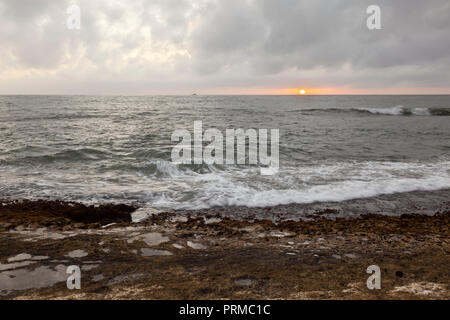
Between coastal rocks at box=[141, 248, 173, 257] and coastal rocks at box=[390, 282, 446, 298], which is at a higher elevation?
coastal rocks at box=[390, 282, 446, 298]

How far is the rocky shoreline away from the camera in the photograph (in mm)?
4098

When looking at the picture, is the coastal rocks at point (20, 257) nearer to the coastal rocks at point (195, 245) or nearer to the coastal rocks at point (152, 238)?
the coastal rocks at point (152, 238)

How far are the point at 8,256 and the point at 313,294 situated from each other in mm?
5418

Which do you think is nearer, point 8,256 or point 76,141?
point 8,256

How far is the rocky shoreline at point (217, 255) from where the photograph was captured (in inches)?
161

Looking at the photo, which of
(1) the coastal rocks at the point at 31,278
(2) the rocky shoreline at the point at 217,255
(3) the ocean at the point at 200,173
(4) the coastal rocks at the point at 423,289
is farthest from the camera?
(3) the ocean at the point at 200,173

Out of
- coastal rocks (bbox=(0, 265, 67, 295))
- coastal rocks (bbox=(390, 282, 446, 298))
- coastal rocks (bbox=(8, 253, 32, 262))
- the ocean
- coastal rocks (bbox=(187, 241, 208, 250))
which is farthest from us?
the ocean

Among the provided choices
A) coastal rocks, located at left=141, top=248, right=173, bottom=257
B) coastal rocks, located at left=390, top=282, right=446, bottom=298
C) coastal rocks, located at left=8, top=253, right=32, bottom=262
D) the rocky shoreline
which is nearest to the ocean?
the rocky shoreline

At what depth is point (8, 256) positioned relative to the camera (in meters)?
5.23

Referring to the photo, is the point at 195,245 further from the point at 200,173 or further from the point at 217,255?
the point at 200,173

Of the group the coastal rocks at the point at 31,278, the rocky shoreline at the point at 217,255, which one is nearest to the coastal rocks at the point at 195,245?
the rocky shoreline at the point at 217,255

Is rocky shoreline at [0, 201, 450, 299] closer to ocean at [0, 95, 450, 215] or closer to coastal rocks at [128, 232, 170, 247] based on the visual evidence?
coastal rocks at [128, 232, 170, 247]
